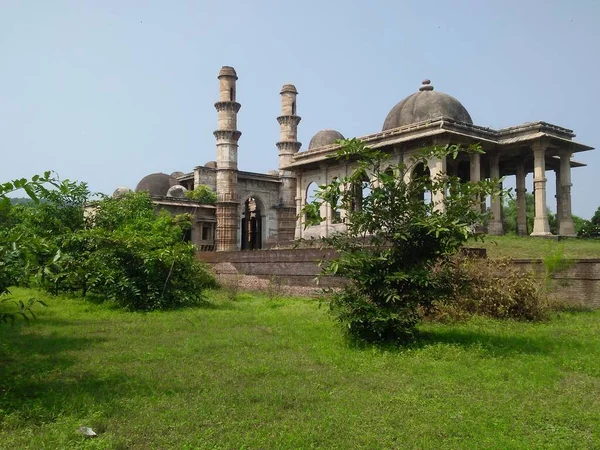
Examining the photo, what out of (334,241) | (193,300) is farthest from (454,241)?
(193,300)

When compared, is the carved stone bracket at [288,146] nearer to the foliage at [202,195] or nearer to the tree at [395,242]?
the foliage at [202,195]

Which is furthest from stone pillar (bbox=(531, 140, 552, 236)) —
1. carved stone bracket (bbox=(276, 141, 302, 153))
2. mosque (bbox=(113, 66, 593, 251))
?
carved stone bracket (bbox=(276, 141, 302, 153))

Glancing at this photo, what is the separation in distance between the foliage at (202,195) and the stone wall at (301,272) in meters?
10.3

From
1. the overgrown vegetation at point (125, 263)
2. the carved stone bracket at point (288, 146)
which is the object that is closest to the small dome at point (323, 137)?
the carved stone bracket at point (288, 146)

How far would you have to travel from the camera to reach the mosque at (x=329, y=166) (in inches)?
731

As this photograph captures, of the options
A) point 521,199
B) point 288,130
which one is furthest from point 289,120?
point 521,199

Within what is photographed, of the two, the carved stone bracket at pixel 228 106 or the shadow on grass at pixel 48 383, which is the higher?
the carved stone bracket at pixel 228 106

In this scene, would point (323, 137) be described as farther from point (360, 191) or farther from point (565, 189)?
point (360, 191)

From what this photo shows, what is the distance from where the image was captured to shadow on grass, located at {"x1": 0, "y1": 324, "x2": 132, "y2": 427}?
14.5 ft

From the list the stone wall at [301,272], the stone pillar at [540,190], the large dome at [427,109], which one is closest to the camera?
the stone wall at [301,272]

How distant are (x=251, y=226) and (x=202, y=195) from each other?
5072mm

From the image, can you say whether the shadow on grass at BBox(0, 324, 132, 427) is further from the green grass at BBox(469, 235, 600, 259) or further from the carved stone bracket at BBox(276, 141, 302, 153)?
the carved stone bracket at BBox(276, 141, 302, 153)

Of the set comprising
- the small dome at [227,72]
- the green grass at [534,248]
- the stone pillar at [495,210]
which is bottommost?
the green grass at [534,248]

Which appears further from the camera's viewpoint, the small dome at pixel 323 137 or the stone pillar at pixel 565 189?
the small dome at pixel 323 137
